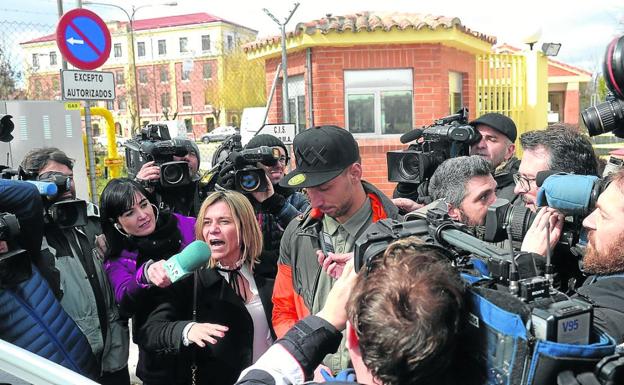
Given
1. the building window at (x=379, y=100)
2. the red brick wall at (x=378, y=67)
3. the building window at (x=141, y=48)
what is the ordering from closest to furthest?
1. the red brick wall at (x=378, y=67)
2. the building window at (x=379, y=100)
3. the building window at (x=141, y=48)

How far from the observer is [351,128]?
337 inches

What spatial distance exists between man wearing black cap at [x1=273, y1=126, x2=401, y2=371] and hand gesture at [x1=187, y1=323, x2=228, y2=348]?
0.90 feet

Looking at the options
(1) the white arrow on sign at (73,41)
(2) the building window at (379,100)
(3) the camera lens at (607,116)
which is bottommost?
(3) the camera lens at (607,116)

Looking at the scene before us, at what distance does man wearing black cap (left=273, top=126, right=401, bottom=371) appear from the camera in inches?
89.7

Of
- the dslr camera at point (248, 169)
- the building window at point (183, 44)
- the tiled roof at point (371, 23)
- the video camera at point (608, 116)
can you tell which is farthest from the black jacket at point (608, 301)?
the building window at point (183, 44)

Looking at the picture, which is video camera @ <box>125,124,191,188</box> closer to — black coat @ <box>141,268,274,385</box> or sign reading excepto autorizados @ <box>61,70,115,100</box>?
black coat @ <box>141,268,274,385</box>

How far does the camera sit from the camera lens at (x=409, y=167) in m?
3.61

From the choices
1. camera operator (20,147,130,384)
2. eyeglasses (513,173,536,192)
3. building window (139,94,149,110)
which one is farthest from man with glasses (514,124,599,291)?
building window (139,94,149,110)

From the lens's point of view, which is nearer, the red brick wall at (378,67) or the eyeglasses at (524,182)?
the eyeglasses at (524,182)

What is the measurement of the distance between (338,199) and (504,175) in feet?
5.03

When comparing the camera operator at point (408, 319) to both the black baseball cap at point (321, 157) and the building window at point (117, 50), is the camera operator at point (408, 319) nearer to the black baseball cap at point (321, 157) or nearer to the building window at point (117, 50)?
the black baseball cap at point (321, 157)

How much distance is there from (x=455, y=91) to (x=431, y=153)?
612 centimetres

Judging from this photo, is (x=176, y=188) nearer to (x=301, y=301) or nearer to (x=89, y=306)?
(x=89, y=306)

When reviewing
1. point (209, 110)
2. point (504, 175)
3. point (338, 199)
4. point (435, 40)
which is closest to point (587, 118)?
point (338, 199)
